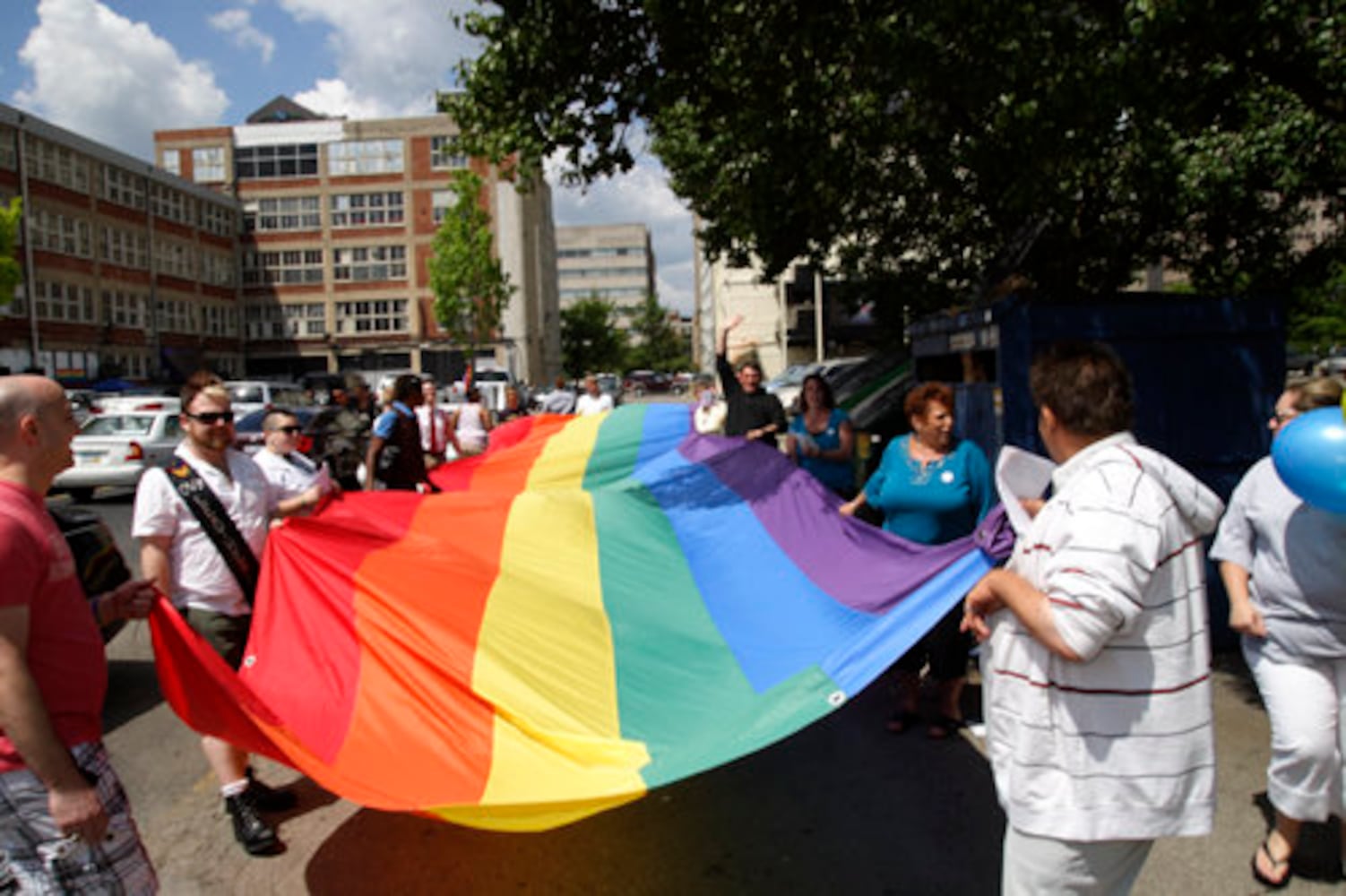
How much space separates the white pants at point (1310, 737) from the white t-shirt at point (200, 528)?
4320 mm

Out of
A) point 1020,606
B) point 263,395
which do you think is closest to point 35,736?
point 1020,606

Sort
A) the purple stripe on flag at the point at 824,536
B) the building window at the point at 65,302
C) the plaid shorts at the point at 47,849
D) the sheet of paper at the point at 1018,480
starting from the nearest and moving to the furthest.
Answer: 1. the plaid shorts at the point at 47,849
2. the sheet of paper at the point at 1018,480
3. the purple stripe on flag at the point at 824,536
4. the building window at the point at 65,302

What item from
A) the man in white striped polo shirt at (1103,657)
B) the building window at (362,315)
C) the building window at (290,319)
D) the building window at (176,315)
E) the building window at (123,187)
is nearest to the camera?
the man in white striped polo shirt at (1103,657)

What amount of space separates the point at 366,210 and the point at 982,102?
60.6 metres

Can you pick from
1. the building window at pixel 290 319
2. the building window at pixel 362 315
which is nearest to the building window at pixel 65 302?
the building window at pixel 290 319

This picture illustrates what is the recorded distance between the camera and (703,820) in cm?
427

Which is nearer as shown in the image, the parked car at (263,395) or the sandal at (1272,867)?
the sandal at (1272,867)

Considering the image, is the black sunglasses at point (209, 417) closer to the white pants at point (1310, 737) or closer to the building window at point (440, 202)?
the white pants at point (1310, 737)

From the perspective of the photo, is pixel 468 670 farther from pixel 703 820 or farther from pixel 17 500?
pixel 17 500

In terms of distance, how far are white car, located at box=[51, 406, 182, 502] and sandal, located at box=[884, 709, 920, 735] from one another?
539 inches

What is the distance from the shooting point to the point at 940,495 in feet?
15.9

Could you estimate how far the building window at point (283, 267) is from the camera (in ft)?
206

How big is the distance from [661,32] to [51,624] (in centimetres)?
638

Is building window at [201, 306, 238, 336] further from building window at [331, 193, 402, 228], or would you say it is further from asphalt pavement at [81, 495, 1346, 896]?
asphalt pavement at [81, 495, 1346, 896]
